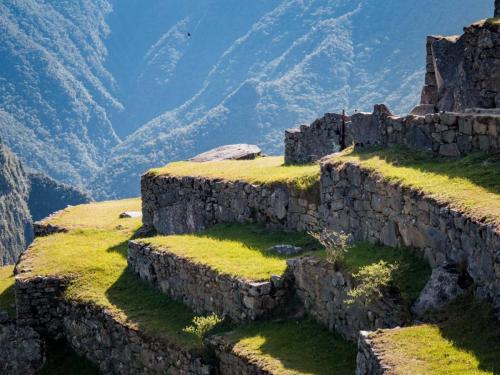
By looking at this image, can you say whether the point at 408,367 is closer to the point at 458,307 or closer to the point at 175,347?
the point at 458,307

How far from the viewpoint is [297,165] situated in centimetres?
2272

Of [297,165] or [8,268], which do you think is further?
[8,268]

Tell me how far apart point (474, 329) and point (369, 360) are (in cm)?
120

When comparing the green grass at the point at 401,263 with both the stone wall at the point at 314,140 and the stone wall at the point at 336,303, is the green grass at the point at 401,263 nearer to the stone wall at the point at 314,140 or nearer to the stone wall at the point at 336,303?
the stone wall at the point at 336,303

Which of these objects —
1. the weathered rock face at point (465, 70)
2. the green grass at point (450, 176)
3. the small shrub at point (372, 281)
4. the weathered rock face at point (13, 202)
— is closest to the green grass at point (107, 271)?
the small shrub at point (372, 281)

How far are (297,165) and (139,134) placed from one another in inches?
3887

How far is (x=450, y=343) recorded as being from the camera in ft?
34.9

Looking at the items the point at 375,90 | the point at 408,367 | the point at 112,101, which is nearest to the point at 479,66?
the point at 408,367

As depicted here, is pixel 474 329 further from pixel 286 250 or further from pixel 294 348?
pixel 286 250

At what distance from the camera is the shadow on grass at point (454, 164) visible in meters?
12.8

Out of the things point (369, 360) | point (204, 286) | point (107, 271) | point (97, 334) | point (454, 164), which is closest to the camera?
point (369, 360)

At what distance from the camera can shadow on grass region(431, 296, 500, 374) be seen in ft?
33.3

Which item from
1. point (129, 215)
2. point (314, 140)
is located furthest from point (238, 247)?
point (129, 215)

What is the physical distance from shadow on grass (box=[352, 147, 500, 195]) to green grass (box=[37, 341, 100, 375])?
6.76 m
